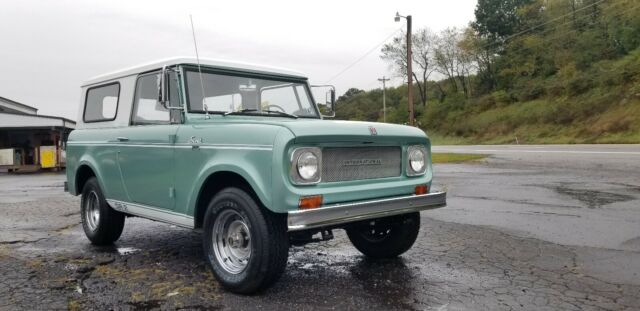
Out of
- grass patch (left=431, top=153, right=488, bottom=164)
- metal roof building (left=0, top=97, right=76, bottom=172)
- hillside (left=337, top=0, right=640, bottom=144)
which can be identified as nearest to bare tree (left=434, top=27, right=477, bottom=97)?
hillside (left=337, top=0, right=640, bottom=144)

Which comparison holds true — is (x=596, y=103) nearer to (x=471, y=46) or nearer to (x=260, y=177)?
(x=471, y=46)

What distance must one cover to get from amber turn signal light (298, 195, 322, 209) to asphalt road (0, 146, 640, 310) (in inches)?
29.6

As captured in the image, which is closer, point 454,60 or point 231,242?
point 231,242

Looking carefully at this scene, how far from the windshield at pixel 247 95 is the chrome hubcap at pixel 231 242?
1.19m

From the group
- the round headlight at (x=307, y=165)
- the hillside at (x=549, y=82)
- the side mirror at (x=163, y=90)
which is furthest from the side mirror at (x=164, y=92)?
the hillside at (x=549, y=82)

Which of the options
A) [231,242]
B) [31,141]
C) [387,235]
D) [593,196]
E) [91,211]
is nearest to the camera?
[231,242]

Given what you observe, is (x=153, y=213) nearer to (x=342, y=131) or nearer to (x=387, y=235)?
(x=342, y=131)

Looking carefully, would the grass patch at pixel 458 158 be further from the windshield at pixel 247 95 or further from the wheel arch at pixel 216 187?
the wheel arch at pixel 216 187

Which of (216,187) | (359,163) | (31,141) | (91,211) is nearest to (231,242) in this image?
(216,187)

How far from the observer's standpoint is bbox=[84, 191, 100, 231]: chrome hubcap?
616 centimetres

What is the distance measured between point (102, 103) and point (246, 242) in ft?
10.2

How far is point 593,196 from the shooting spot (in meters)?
9.20

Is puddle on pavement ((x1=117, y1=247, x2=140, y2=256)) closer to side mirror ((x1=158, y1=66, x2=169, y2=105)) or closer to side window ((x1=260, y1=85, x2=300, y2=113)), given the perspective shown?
side mirror ((x1=158, y1=66, x2=169, y2=105))

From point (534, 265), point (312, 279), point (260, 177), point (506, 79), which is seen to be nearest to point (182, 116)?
point (260, 177)
